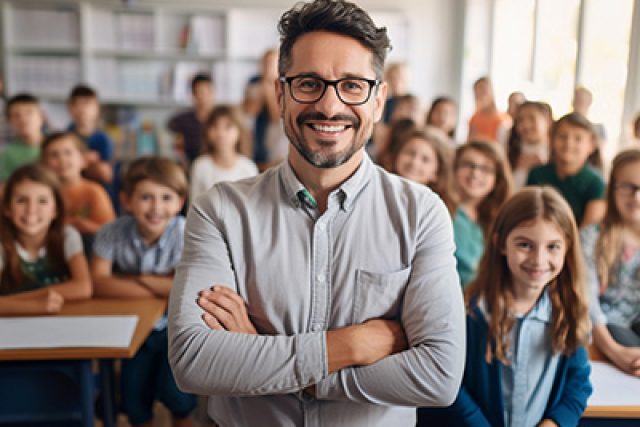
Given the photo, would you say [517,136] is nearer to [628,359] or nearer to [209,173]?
[209,173]

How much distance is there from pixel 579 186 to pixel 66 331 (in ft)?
8.31

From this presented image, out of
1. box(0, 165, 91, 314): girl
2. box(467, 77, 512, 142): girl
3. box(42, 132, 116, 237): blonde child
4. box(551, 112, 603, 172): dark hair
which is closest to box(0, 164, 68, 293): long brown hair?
box(0, 165, 91, 314): girl

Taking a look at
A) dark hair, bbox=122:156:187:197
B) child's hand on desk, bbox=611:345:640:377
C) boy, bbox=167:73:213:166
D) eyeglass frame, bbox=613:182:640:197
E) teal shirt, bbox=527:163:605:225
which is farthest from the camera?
boy, bbox=167:73:213:166

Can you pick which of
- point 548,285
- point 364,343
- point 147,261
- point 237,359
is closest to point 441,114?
point 147,261

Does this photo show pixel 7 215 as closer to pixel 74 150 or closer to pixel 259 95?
pixel 74 150

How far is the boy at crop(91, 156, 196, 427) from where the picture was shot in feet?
8.02

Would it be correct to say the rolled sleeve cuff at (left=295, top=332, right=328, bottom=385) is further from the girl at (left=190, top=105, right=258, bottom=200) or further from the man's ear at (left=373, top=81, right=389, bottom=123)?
the girl at (left=190, top=105, right=258, bottom=200)

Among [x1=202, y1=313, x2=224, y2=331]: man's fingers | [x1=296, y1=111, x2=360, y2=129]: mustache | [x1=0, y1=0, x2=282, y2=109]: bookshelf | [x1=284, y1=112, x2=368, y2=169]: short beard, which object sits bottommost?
[x1=202, y1=313, x2=224, y2=331]: man's fingers

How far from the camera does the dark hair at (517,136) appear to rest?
391 centimetres

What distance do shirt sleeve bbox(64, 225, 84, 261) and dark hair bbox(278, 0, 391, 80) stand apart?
1.53m

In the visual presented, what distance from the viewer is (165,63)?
6.90 meters

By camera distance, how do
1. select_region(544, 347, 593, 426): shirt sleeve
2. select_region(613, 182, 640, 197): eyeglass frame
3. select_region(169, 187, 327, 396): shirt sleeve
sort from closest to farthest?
select_region(169, 187, 327, 396): shirt sleeve < select_region(544, 347, 593, 426): shirt sleeve < select_region(613, 182, 640, 197): eyeglass frame

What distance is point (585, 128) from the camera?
3289 millimetres

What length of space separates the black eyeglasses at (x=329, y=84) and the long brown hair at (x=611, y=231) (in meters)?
1.45
